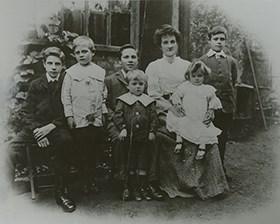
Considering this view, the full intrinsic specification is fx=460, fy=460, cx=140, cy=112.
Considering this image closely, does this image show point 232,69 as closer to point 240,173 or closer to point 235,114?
point 235,114

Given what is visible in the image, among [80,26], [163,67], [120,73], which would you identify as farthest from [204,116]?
[80,26]

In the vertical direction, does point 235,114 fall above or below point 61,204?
above

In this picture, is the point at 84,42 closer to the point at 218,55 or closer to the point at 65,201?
the point at 218,55

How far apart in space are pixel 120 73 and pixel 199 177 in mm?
731

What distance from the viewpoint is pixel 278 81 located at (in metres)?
2.65

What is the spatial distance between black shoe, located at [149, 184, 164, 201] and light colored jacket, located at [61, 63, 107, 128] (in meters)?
0.46

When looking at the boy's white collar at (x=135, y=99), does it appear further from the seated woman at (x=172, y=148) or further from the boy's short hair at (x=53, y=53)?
the boy's short hair at (x=53, y=53)

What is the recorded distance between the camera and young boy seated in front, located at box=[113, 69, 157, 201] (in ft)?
8.26

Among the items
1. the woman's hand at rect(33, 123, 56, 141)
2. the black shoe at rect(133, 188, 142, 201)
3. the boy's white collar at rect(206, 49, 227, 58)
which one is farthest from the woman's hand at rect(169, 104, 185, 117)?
the woman's hand at rect(33, 123, 56, 141)

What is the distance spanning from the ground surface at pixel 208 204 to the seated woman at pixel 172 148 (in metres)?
0.08

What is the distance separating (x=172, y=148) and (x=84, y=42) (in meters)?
0.76

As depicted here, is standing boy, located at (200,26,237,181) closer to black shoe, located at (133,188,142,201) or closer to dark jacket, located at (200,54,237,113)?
dark jacket, located at (200,54,237,113)

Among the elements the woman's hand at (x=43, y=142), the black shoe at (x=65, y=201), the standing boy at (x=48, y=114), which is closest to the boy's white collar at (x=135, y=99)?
the standing boy at (x=48, y=114)

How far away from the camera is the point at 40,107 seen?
8.14 ft
